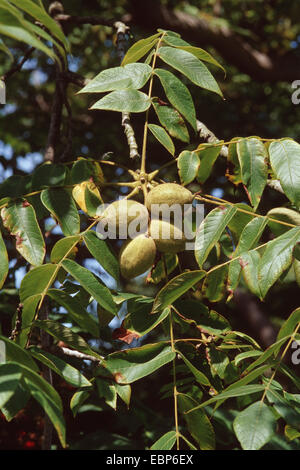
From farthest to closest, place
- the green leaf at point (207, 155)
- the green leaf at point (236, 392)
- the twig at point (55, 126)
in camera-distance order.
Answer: the twig at point (55, 126) < the green leaf at point (207, 155) < the green leaf at point (236, 392)

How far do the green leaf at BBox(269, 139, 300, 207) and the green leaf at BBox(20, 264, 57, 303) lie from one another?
65 centimetres

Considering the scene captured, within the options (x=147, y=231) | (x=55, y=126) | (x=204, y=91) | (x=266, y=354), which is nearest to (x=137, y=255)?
(x=147, y=231)

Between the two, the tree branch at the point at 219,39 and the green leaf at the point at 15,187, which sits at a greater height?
the green leaf at the point at 15,187

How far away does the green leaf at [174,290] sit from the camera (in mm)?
1228

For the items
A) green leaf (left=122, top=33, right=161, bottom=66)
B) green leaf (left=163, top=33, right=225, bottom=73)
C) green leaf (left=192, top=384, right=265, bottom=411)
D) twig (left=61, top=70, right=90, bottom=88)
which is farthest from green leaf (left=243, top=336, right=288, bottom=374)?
twig (left=61, top=70, right=90, bottom=88)

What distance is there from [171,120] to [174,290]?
1.90 feet

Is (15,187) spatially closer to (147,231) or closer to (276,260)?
(147,231)

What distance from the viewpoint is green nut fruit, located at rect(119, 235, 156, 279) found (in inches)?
51.9

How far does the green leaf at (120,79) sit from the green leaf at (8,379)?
0.77m

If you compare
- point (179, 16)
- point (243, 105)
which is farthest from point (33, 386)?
point (243, 105)

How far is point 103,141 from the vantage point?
4.36 m

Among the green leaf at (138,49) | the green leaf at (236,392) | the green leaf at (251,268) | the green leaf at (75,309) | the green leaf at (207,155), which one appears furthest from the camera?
the green leaf at (138,49)

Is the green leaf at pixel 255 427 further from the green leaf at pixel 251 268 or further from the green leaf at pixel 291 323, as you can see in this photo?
the green leaf at pixel 251 268

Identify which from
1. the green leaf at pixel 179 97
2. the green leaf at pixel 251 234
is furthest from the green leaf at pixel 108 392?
the green leaf at pixel 179 97
